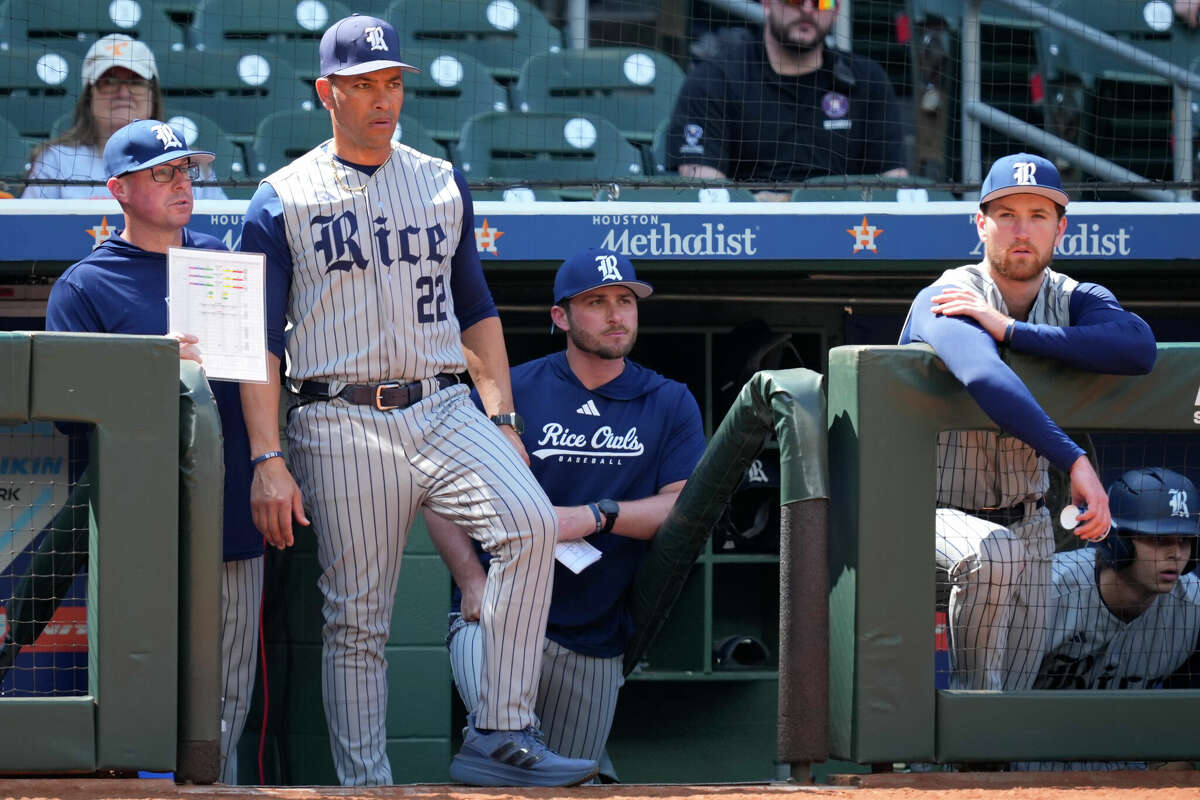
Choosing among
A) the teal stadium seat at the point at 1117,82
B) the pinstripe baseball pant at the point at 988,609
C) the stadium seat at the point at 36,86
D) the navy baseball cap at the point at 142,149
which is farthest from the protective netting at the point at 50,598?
A: the teal stadium seat at the point at 1117,82

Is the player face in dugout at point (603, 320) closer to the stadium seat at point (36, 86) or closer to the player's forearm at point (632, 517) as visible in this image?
the player's forearm at point (632, 517)

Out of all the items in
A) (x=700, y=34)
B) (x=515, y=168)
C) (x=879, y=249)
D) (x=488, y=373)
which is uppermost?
(x=700, y=34)

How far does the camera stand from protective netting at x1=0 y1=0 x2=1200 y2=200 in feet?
18.1

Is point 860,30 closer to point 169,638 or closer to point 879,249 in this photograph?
point 879,249

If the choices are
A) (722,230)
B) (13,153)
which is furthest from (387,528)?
(13,153)

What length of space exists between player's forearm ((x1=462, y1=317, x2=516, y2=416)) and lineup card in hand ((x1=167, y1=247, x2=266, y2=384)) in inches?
21.9

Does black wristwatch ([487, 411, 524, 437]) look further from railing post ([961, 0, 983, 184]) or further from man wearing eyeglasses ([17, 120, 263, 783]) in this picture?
railing post ([961, 0, 983, 184])

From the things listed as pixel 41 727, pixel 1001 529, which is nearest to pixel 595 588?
pixel 1001 529

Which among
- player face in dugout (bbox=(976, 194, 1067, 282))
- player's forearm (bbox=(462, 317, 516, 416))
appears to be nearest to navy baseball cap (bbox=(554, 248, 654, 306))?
player's forearm (bbox=(462, 317, 516, 416))

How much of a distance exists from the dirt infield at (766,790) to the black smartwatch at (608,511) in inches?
38.4

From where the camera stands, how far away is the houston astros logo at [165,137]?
3.48 metres

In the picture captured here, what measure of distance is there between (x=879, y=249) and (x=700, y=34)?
5.23 ft

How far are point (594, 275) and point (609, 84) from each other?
2274 mm

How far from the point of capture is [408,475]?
3113mm
